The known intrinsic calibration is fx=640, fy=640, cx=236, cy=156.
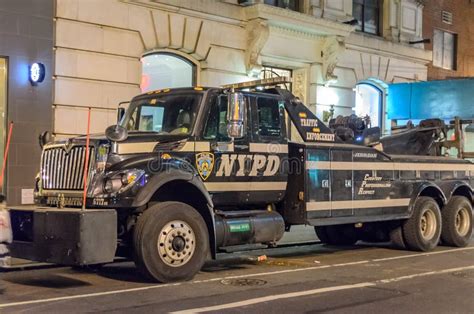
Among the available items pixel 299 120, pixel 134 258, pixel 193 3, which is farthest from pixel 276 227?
pixel 193 3

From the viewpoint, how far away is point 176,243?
8578mm

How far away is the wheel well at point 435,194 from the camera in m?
12.7

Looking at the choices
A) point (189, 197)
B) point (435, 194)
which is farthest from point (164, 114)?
point (435, 194)

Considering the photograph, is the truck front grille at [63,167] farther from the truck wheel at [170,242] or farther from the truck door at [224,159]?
the truck door at [224,159]

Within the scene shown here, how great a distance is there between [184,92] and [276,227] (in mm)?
2526

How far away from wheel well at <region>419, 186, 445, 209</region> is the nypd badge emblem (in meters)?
5.24

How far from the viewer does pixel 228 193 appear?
9633 millimetres

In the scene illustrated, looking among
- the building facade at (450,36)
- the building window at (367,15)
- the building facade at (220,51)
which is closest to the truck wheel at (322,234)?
the building facade at (220,51)

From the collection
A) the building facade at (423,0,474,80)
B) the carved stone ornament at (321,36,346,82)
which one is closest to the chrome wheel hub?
the carved stone ornament at (321,36,346,82)

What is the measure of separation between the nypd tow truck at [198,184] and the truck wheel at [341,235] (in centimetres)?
112

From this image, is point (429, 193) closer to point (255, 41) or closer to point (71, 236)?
point (255, 41)

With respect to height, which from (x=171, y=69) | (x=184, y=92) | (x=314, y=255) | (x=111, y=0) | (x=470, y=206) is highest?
(x=111, y=0)

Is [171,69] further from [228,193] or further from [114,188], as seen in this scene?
[114,188]

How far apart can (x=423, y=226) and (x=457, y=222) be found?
1131 millimetres
